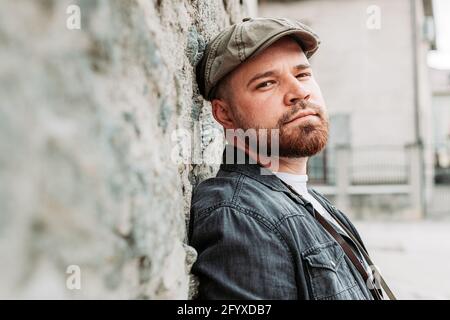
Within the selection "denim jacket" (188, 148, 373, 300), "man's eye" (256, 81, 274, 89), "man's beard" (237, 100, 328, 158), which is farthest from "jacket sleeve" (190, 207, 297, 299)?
"man's eye" (256, 81, 274, 89)

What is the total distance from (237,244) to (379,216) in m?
10.5

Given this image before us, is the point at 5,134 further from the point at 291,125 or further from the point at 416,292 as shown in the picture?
the point at 416,292

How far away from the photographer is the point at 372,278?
164 cm

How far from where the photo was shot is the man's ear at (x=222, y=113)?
1.78 meters

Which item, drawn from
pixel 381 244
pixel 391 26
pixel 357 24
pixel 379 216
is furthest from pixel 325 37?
pixel 381 244

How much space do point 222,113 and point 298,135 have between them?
31 centimetres

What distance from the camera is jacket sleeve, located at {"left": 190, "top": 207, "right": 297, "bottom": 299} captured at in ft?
4.08

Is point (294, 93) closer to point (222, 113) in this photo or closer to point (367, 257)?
point (222, 113)

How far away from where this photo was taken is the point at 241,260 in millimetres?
1267

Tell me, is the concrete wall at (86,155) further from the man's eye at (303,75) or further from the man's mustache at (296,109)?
the man's eye at (303,75)

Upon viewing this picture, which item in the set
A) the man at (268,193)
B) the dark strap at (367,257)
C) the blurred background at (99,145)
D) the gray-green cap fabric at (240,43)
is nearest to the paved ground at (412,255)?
the dark strap at (367,257)

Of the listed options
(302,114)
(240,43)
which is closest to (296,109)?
(302,114)

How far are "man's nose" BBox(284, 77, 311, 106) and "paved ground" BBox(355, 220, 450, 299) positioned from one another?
2667 mm

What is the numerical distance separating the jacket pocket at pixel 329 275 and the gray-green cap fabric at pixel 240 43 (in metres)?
0.64
